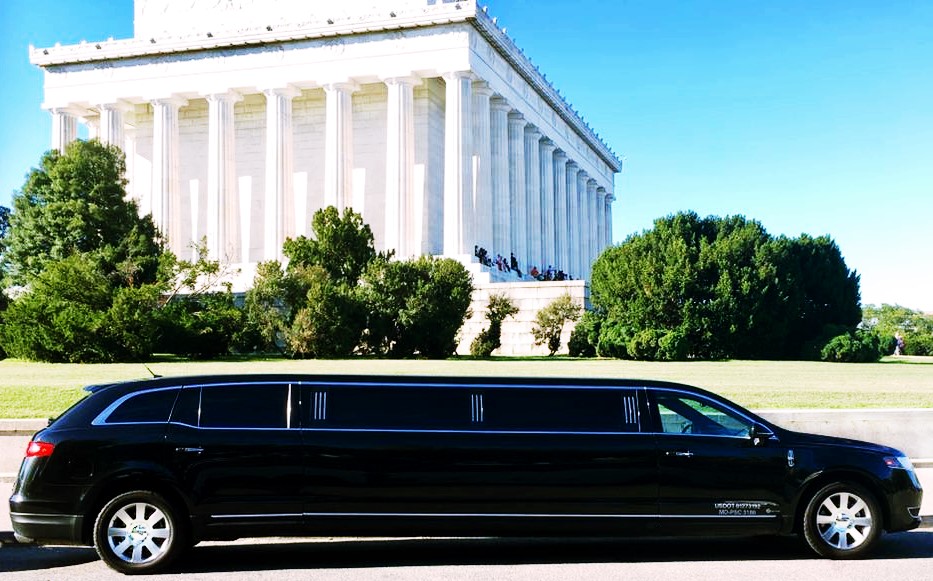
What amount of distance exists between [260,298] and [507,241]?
96.8 feet

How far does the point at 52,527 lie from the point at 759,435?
735 cm

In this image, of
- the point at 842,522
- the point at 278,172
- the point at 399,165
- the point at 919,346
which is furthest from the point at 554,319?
the point at 842,522

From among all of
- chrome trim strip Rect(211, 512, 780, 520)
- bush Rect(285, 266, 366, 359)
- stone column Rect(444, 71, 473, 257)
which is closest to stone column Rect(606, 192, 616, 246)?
stone column Rect(444, 71, 473, 257)

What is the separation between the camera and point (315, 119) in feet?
248

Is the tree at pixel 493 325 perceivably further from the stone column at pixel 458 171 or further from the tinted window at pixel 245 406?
the tinted window at pixel 245 406

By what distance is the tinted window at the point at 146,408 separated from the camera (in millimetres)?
9875

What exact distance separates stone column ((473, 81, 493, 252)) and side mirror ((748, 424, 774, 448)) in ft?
185

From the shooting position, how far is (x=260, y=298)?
47.0m

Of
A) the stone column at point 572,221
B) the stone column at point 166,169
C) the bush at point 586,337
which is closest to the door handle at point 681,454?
the bush at point 586,337

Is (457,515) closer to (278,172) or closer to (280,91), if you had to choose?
(278,172)

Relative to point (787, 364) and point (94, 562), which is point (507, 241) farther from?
point (94, 562)

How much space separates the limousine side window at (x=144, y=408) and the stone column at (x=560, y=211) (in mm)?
80039

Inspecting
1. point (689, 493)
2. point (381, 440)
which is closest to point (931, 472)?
point (689, 493)

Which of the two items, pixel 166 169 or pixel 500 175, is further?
pixel 500 175
